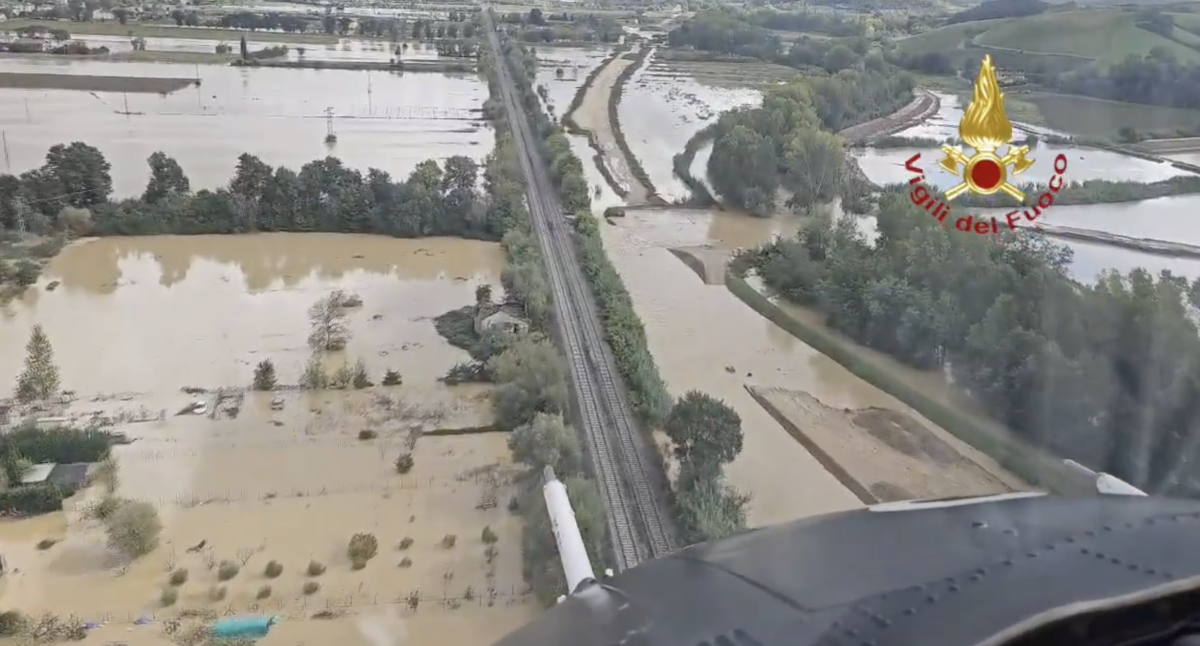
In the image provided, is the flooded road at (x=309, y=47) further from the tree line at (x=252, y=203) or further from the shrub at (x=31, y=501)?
the shrub at (x=31, y=501)

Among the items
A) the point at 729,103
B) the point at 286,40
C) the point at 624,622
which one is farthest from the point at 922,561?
the point at 286,40

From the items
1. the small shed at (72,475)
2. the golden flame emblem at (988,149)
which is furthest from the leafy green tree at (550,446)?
the golden flame emblem at (988,149)

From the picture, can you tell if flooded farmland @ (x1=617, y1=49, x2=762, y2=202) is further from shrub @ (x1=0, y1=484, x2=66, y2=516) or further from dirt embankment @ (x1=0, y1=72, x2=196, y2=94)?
shrub @ (x1=0, y1=484, x2=66, y2=516)

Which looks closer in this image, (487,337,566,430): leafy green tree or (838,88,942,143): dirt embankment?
(487,337,566,430): leafy green tree

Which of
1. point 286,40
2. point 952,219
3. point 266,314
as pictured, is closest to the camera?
point 952,219

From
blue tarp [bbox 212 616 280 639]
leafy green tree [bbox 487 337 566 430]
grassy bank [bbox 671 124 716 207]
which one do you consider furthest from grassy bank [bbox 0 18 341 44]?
blue tarp [bbox 212 616 280 639]

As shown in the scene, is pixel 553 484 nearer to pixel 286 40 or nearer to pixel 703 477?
pixel 703 477
